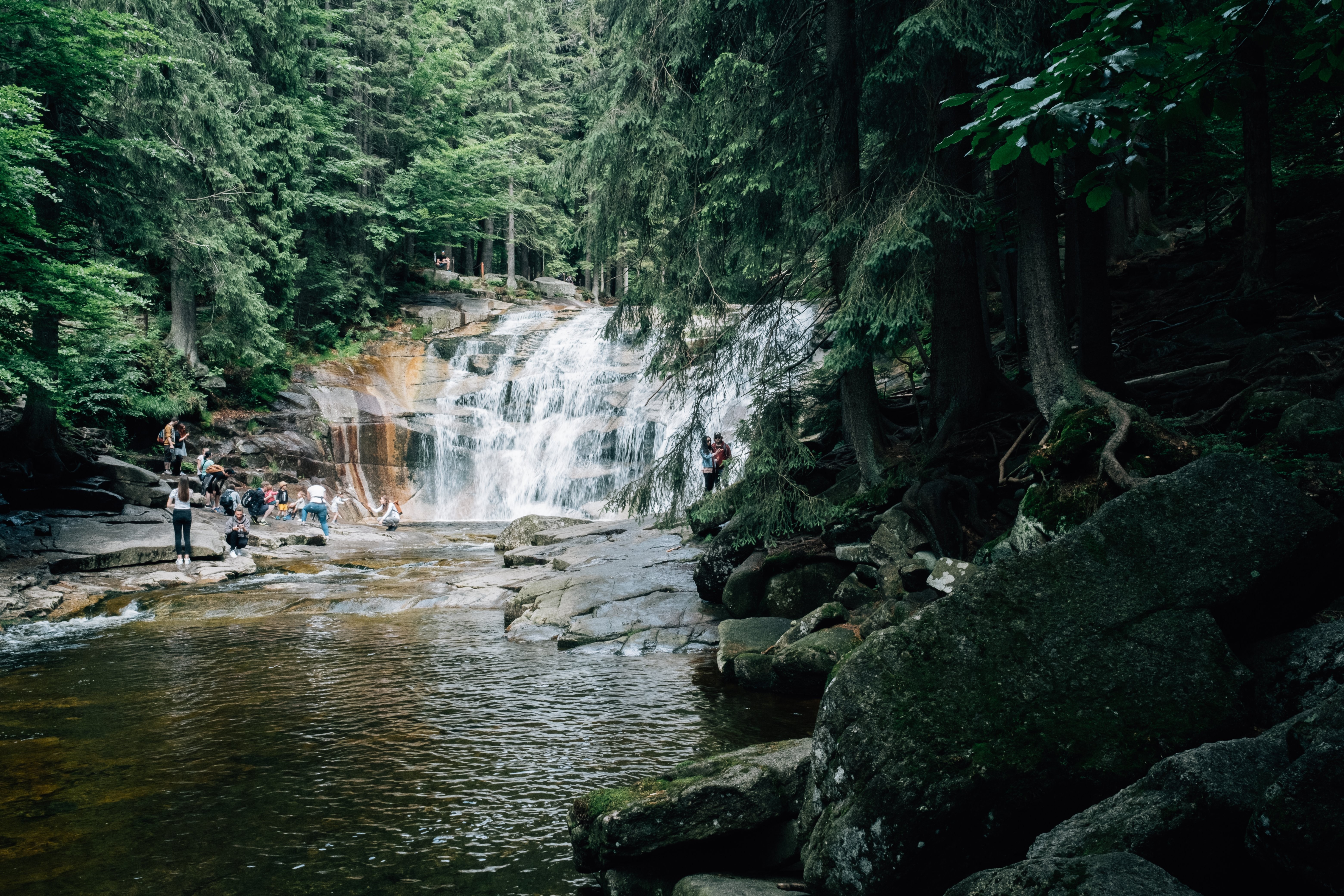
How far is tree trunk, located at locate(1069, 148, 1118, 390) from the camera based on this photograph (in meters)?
8.60

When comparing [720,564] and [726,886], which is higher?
[720,564]

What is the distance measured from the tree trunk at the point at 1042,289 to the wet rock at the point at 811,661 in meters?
2.94

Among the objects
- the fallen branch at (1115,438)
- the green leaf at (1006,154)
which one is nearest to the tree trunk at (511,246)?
the fallen branch at (1115,438)

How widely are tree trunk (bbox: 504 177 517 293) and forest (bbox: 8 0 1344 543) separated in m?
17.3

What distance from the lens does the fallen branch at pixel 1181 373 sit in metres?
Answer: 8.37

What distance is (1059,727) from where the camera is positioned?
130 inches

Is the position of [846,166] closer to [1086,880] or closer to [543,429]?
[1086,880]

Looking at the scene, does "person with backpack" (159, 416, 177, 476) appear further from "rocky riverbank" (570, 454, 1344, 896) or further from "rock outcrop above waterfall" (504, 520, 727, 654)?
"rocky riverbank" (570, 454, 1344, 896)

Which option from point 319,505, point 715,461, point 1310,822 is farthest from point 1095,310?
point 319,505

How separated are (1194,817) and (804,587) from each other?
711 cm

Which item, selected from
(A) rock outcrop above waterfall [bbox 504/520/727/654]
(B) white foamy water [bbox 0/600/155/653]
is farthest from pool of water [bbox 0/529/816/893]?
(A) rock outcrop above waterfall [bbox 504/520/727/654]

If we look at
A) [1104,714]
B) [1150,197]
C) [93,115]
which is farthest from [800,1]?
[93,115]

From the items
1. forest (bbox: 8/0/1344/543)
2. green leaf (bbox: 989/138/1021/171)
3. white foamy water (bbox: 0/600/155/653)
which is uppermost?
forest (bbox: 8/0/1344/543)

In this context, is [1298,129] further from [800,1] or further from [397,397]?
[397,397]
